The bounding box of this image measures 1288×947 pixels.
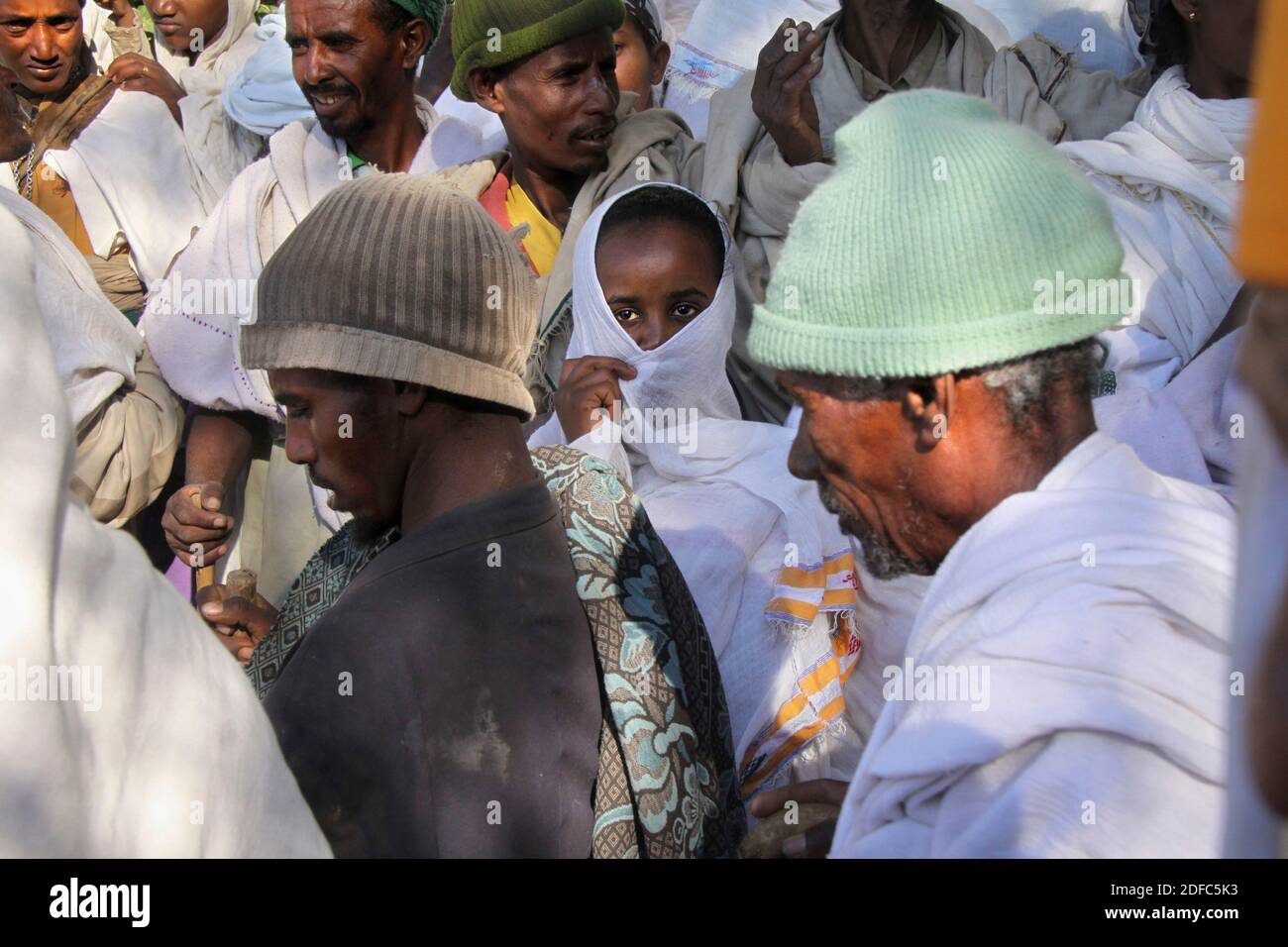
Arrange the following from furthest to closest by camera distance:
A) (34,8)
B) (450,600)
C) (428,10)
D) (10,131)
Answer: (34,8)
(428,10)
(10,131)
(450,600)

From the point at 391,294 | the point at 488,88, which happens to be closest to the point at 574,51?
the point at 488,88

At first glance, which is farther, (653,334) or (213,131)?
(213,131)

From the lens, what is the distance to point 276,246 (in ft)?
14.1

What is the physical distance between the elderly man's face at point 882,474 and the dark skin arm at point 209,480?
2.15 m

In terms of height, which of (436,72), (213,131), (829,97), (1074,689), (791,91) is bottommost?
(1074,689)

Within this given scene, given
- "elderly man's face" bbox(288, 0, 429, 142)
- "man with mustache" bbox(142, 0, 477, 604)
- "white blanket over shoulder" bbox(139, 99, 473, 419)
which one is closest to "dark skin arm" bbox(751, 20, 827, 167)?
"man with mustache" bbox(142, 0, 477, 604)

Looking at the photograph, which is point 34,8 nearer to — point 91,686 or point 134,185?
point 134,185

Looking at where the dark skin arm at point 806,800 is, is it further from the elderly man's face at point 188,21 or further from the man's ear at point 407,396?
the elderly man's face at point 188,21

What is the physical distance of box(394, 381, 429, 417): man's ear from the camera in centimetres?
224

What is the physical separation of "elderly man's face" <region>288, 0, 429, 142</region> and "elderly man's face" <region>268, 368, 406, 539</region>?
239 cm

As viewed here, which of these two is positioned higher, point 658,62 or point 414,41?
point 658,62

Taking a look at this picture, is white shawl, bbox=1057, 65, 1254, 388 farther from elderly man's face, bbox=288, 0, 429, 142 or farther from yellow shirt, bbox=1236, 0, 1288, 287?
yellow shirt, bbox=1236, 0, 1288, 287

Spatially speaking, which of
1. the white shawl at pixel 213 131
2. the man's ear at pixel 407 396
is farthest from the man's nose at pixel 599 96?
the man's ear at pixel 407 396

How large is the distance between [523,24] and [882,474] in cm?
270
